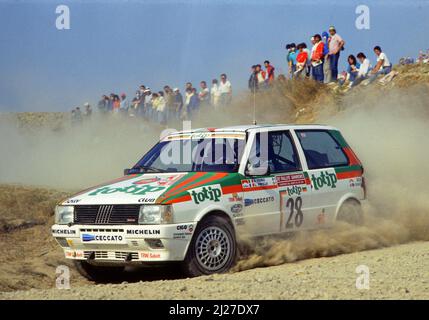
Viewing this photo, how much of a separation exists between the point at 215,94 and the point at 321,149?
12549mm

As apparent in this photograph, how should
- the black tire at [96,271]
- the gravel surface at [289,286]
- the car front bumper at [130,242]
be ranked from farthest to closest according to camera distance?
the black tire at [96,271], the car front bumper at [130,242], the gravel surface at [289,286]

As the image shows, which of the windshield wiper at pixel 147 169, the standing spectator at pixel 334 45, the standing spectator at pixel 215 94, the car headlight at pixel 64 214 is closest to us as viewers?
the car headlight at pixel 64 214

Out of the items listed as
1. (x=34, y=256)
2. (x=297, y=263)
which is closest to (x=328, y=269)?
(x=297, y=263)

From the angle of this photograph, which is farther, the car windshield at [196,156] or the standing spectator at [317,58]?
the standing spectator at [317,58]

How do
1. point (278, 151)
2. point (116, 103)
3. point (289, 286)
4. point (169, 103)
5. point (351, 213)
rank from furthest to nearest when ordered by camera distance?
point (116, 103), point (169, 103), point (351, 213), point (278, 151), point (289, 286)

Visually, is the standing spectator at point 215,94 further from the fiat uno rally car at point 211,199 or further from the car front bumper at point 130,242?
the car front bumper at point 130,242

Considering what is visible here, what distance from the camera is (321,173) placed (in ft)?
33.4

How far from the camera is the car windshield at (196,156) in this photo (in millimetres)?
9440

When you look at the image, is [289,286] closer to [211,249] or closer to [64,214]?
[211,249]

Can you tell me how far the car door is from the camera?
10.0 meters

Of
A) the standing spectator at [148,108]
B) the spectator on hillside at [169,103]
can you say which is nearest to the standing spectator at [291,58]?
the spectator on hillside at [169,103]

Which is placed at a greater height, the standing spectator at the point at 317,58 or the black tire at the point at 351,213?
the standing spectator at the point at 317,58

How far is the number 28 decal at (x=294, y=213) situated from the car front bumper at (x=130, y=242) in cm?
157

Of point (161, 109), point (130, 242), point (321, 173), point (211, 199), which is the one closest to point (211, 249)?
point (211, 199)
